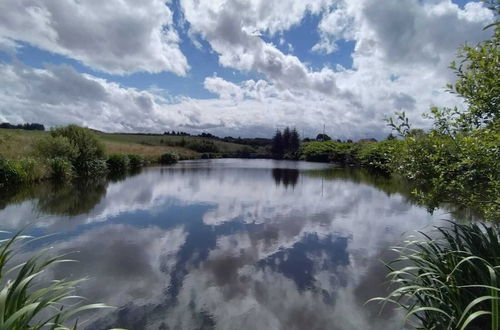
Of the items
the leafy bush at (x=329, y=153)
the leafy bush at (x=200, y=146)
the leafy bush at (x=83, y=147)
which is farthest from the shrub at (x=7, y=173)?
the leafy bush at (x=329, y=153)

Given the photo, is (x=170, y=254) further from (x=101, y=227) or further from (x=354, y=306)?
(x=354, y=306)

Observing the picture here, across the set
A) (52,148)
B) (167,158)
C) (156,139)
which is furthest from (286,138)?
(52,148)

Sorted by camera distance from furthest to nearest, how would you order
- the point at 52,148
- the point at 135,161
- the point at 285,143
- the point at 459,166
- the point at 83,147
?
the point at 285,143, the point at 135,161, the point at 83,147, the point at 52,148, the point at 459,166

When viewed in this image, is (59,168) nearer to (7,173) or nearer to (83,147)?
(7,173)

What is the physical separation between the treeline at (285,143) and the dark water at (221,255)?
7411cm

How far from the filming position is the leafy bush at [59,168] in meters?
16.5

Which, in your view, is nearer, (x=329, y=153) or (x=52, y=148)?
(x=52, y=148)

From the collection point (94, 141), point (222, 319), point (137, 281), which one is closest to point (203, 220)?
point (137, 281)

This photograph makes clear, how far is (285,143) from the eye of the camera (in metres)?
87.9

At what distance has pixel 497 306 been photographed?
2021mm

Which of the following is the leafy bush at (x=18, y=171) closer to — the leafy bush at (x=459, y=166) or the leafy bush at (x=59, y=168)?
the leafy bush at (x=59, y=168)

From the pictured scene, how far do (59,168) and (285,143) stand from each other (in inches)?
2961

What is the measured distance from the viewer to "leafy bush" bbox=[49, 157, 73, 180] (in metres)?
16.5

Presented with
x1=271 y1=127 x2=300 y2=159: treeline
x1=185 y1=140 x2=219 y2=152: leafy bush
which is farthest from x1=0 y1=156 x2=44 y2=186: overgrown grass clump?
x1=271 y1=127 x2=300 y2=159: treeline
